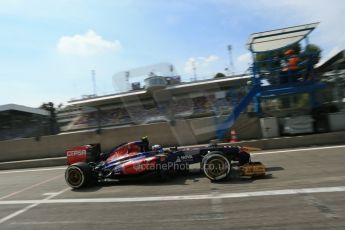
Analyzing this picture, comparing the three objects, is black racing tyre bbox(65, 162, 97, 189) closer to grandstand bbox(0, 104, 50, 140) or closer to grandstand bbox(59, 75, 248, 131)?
grandstand bbox(59, 75, 248, 131)

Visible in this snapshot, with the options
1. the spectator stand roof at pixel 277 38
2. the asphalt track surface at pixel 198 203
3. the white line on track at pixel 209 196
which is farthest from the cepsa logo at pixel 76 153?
the spectator stand roof at pixel 277 38

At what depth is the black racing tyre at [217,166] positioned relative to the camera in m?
10.2

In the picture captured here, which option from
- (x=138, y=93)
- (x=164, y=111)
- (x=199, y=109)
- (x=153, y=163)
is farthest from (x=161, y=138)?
(x=138, y=93)

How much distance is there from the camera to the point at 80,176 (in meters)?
11.4

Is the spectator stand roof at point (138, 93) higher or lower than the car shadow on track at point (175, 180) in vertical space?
higher

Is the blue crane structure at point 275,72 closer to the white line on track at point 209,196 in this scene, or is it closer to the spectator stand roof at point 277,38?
the spectator stand roof at point 277,38

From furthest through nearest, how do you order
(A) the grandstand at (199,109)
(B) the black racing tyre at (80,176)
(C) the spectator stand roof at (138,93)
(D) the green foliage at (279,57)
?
1. (C) the spectator stand roof at (138,93)
2. (D) the green foliage at (279,57)
3. (A) the grandstand at (199,109)
4. (B) the black racing tyre at (80,176)

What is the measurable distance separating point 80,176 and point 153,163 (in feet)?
6.97

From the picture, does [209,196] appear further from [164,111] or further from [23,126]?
[23,126]

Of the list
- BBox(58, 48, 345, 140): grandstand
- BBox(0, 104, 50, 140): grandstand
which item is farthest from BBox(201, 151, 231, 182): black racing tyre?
BBox(0, 104, 50, 140): grandstand

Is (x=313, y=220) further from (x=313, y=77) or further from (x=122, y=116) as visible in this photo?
(x=122, y=116)

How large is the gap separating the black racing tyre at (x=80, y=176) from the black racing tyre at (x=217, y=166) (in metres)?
3.22

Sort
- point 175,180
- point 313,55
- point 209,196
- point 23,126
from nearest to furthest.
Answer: point 209,196, point 175,180, point 313,55, point 23,126

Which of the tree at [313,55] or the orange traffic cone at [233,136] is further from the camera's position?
the tree at [313,55]
